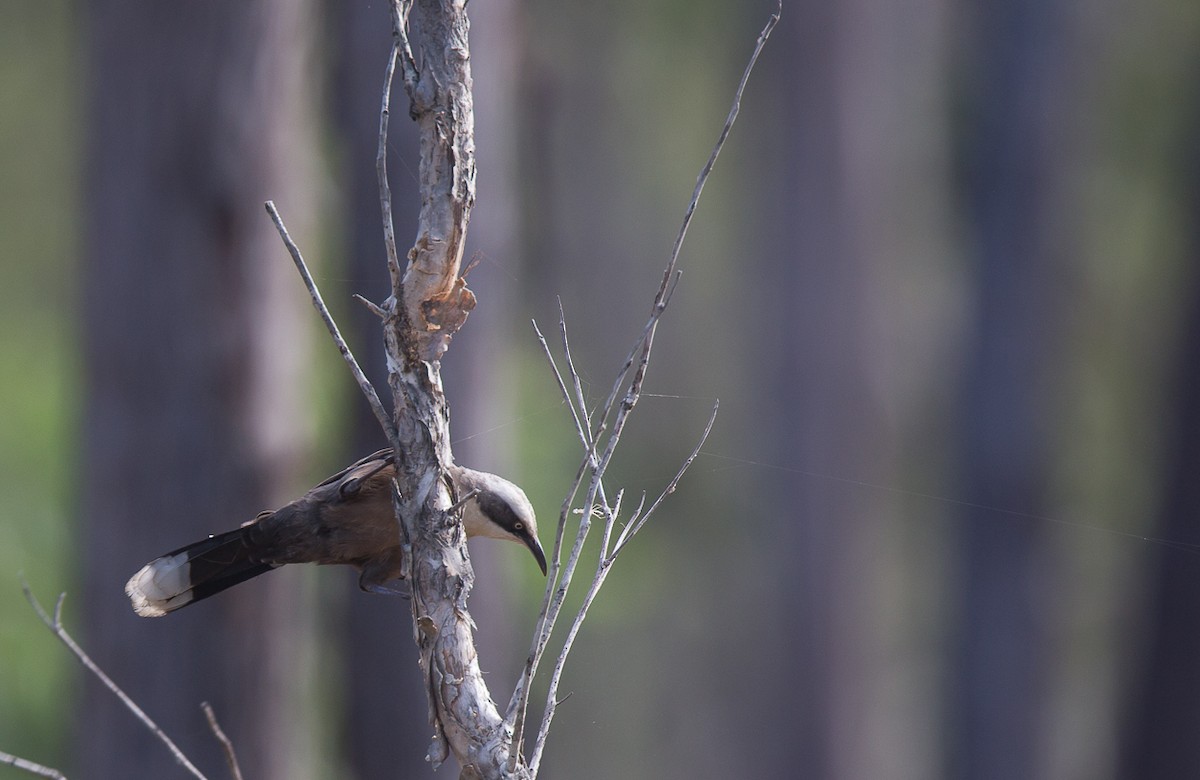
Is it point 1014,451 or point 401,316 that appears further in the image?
point 1014,451

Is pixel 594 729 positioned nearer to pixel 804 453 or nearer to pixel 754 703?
pixel 754 703

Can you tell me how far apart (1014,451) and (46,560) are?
650 centimetres

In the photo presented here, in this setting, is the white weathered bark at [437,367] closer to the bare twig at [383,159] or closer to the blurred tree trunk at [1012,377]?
the bare twig at [383,159]

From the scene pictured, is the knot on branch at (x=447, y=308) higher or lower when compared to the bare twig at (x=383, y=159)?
lower

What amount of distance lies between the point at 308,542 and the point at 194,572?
199mm

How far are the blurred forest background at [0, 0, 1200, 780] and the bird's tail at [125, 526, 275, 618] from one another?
92 cm

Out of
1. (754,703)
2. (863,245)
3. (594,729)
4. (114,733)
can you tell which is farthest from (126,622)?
(594,729)

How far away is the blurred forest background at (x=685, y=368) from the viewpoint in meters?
3.86

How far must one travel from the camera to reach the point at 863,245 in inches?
298

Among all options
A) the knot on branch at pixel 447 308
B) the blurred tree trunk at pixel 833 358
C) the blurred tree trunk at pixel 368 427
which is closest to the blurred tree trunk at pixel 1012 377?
the blurred tree trunk at pixel 833 358

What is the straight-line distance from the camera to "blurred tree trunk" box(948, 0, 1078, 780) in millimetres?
7316

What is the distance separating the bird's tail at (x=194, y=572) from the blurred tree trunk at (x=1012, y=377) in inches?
249

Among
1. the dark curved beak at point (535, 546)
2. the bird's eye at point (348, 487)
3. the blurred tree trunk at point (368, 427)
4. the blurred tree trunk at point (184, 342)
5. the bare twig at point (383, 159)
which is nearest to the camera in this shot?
the bare twig at point (383, 159)

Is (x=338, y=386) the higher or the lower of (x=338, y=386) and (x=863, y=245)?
the lower
